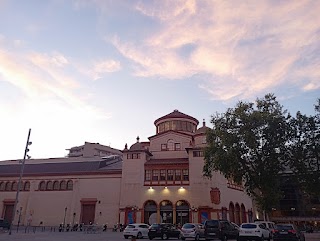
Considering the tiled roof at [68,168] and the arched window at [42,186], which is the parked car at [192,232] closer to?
the tiled roof at [68,168]

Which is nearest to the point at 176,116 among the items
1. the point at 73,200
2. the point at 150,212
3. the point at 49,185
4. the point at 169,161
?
the point at 169,161

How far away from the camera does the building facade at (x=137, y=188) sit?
45.1 meters

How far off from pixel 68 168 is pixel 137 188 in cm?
1474

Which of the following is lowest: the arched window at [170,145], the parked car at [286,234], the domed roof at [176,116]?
the parked car at [286,234]

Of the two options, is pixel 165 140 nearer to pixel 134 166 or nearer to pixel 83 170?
pixel 134 166

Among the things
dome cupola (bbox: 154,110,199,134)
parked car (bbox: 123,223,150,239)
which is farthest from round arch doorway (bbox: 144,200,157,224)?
parked car (bbox: 123,223,150,239)

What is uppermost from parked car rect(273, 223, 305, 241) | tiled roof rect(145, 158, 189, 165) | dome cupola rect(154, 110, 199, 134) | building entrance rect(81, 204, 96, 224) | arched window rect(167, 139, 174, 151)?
dome cupola rect(154, 110, 199, 134)

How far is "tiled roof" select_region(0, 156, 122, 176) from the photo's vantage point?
5152 centimetres

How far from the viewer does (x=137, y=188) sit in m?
46.7

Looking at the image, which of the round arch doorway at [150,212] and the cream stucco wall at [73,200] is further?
the cream stucco wall at [73,200]

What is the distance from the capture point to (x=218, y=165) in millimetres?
34469

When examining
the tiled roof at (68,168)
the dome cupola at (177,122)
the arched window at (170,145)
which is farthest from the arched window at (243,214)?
the tiled roof at (68,168)

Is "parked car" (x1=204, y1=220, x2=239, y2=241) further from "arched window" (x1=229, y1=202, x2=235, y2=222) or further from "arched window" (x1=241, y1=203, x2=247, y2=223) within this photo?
"arched window" (x1=241, y1=203, x2=247, y2=223)

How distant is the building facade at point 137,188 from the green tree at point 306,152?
14.6 meters
